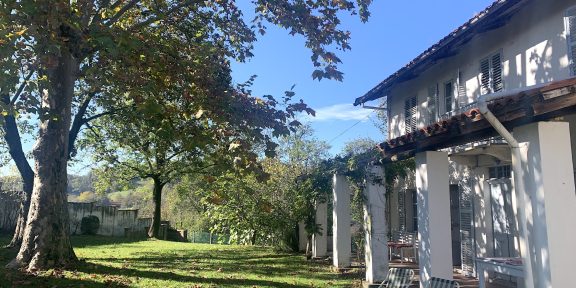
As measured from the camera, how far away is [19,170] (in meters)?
15.1

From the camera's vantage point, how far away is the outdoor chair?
7.73 meters

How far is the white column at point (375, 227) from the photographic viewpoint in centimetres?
983

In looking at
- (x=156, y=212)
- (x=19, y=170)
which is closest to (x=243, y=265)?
(x=19, y=170)

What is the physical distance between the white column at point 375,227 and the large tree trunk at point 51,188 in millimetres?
7075

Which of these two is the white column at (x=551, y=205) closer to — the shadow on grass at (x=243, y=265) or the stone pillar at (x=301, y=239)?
the shadow on grass at (x=243, y=265)

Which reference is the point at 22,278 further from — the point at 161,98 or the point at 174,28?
the point at 174,28

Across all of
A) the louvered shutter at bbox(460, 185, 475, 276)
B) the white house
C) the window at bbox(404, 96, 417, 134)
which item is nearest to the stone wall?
the white house

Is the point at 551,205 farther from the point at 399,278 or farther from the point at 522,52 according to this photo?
the point at 522,52

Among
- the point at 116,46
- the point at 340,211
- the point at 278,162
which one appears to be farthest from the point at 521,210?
the point at 278,162

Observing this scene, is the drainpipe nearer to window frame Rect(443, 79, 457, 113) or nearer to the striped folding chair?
the striped folding chair

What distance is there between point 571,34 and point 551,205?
3.90 m

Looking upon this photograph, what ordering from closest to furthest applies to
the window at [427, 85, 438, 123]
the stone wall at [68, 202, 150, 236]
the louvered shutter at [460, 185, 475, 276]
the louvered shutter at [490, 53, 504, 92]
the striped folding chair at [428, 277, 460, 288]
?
1. the striped folding chair at [428, 277, 460, 288]
2. the louvered shutter at [490, 53, 504, 92]
3. the louvered shutter at [460, 185, 475, 276]
4. the window at [427, 85, 438, 123]
5. the stone wall at [68, 202, 150, 236]

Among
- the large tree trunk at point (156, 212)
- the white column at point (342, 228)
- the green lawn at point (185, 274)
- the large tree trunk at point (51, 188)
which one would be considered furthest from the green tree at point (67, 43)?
the large tree trunk at point (156, 212)

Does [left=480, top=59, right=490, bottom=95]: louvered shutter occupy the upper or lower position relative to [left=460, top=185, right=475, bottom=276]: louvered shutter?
upper
